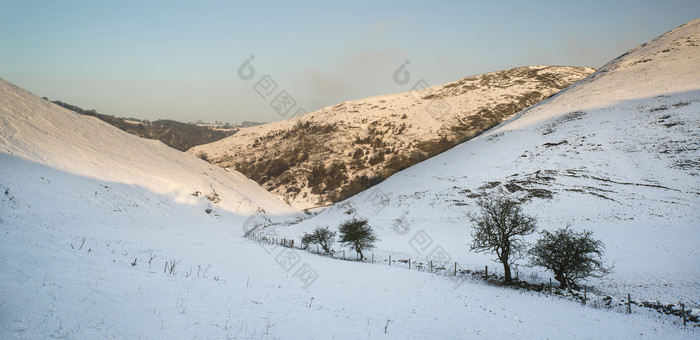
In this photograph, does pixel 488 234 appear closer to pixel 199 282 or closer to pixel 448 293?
pixel 448 293

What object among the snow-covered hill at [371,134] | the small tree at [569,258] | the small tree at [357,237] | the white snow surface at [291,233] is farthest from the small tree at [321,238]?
the snow-covered hill at [371,134]

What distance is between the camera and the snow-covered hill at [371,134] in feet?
375

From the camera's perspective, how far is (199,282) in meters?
12.3

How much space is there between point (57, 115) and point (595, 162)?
10023cm

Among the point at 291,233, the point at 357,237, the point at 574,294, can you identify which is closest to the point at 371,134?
the point at 291,233

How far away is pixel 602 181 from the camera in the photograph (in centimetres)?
5250

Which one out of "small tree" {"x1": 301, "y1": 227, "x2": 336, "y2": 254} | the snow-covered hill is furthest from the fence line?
the snow-covered hill

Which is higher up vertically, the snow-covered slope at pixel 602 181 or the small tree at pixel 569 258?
the snow-covered slope at pixel 602 181

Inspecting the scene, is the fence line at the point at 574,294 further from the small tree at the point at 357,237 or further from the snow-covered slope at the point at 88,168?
the snow-covered slope at the point at 88,168

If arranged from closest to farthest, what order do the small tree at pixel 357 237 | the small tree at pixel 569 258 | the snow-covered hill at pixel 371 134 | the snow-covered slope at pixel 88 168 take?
1. the small tree at pixel 569 258
2. the snow-covered slope at pixel 88 168
3. the small tree at pixel 357 237
4. the snow-covered hill at pixel 371 134

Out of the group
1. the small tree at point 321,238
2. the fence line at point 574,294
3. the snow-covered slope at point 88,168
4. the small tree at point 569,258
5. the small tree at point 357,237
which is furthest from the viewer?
the small tree at point 321,238

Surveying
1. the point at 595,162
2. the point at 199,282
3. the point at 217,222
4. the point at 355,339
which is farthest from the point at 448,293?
the point at 595,162

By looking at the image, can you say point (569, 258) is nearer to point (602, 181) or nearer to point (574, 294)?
point (574, 294)

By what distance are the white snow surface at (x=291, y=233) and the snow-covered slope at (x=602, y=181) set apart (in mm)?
389
